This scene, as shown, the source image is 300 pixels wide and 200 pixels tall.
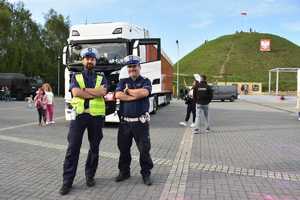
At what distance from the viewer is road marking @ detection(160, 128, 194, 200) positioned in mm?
6979

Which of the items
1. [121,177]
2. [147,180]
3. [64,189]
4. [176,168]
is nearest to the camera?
[64,189]

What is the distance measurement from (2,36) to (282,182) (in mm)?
60416

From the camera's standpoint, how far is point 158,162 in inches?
379

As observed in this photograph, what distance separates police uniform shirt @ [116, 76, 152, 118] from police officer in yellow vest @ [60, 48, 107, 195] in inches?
16.0

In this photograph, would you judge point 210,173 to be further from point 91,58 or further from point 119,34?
point 119,34

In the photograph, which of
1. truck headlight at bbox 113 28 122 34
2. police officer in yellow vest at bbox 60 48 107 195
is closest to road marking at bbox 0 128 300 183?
police officer in yellow vest at bbox 60 48 107 195

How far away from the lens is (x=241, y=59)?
4530 inches

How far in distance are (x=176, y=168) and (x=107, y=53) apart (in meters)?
8.95

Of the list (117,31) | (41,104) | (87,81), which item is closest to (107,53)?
(117,31)

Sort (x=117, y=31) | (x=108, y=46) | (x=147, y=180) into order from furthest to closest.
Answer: (x=117, y=31), (x=108, y=46), (x=147, y=180)

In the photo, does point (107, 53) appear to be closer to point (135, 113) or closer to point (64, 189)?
point (135, 113)

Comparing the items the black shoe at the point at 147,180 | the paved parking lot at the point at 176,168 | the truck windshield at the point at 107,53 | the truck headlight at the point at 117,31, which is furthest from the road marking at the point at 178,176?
the truck headlight at the point at 117,31

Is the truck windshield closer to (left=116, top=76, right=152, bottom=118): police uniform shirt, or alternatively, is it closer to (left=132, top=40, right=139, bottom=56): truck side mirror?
(left=132, top=40, right=139, bottom=56): truck side mirror

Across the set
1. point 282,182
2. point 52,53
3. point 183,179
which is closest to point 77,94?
point 183,179
